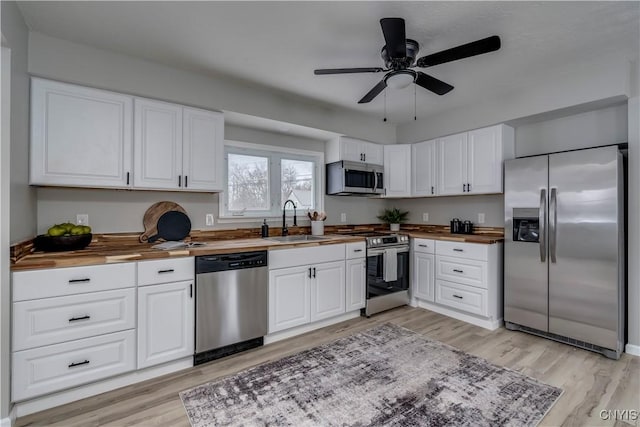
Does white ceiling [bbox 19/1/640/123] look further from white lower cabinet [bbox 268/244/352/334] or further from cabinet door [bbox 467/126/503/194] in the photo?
white lower cabinet [bbox 268/244/352/334]

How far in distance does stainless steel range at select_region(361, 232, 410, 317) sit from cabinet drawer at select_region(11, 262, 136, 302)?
238 centimetres

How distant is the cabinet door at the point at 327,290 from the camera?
307 cm

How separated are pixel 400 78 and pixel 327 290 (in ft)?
6.88

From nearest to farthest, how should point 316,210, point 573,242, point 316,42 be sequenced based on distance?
point 316,42 → point 573,242 → point 316,210

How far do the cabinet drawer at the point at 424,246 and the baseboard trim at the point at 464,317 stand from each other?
669 mm

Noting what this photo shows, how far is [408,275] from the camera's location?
3.89 m

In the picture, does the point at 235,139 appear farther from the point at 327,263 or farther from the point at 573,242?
the point at 573,242

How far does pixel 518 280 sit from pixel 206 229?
325 centimetres

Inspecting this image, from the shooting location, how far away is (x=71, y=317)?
76.2 inches

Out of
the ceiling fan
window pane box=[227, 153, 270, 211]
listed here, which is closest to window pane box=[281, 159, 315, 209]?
window pane box=[227, 153, 270, 211]

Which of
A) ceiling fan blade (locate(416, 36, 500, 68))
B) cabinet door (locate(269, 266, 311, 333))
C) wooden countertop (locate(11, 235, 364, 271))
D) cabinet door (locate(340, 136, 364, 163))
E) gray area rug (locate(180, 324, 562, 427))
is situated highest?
ceiling fan blade (locate(416, 36, 500, 68))

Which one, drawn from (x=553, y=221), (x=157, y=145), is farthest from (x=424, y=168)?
(x=157, y=145)

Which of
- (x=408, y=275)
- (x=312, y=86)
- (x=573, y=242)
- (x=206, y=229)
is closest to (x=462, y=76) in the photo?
(x=312, y=86)

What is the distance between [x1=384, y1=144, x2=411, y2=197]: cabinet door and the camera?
431 cm
